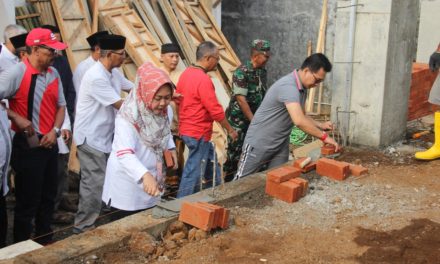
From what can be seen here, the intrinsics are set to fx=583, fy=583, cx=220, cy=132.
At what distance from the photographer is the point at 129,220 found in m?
4.38

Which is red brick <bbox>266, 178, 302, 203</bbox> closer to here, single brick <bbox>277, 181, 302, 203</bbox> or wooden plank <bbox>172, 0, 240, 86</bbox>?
single brick <bbox>277, 181, 302, 203</bbox>

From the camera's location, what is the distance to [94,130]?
5.48 m

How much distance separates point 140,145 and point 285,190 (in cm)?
142

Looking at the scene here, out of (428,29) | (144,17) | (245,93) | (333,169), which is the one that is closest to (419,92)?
(428,29)

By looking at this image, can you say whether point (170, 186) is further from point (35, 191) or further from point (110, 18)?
point (110, 18)

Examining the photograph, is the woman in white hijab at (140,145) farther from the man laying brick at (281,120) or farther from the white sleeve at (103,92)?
the man laying brick at (281,120)

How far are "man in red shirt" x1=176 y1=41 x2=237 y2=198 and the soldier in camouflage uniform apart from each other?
346 millimetres

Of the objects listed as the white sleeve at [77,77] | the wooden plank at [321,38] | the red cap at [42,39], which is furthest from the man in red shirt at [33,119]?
the wooden plank at [321,38]

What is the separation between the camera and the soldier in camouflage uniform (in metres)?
6.62

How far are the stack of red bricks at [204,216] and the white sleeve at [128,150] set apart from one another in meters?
0.47

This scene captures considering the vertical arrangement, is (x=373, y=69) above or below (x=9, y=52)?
below

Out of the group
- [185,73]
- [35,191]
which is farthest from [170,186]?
[35,191]

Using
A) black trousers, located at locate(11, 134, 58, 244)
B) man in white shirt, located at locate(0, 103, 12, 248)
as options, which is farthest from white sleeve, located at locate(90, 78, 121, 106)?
man in white shirt, located at locate(0, 103, 12, 248)

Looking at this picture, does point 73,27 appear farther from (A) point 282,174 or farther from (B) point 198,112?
(A) point 282,174
